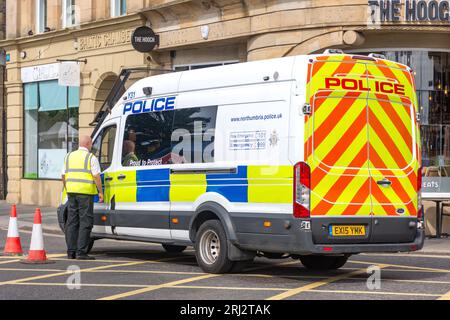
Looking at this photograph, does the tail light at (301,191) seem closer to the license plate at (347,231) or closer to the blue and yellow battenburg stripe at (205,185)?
the blue and yellow battenburg stripe at (205,185)

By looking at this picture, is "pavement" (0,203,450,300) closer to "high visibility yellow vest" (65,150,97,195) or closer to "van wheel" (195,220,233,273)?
"van wheel" (195,220,233,273)

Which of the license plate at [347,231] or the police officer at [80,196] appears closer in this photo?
the license plate at [347,231]

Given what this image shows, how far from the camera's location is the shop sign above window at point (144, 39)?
22.4 metres

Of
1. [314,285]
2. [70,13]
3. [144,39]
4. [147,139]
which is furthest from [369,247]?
[70,13]

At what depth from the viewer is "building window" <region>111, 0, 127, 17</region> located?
2438cm

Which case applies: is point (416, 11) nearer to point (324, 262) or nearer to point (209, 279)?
point (324, 262)

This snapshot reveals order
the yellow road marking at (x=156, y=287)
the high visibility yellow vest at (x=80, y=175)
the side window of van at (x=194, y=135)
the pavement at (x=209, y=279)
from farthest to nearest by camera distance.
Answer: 1. the high visibility yellow vest at (x=80, y=175)
2. the side window of van at (x=194, y=135)
3. the pavement at (x=209, y=279)
4. the yellow road marking at (x=156, y=287)

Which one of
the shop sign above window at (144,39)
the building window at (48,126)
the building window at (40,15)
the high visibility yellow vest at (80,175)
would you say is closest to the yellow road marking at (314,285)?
the high visibility yellow vest at (80,175)

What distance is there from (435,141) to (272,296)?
10.3 metres

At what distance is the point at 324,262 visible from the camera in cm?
1138

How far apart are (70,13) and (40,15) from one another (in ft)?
6.81

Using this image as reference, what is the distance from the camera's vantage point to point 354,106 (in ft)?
32.9

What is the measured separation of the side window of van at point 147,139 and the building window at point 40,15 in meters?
16.6
